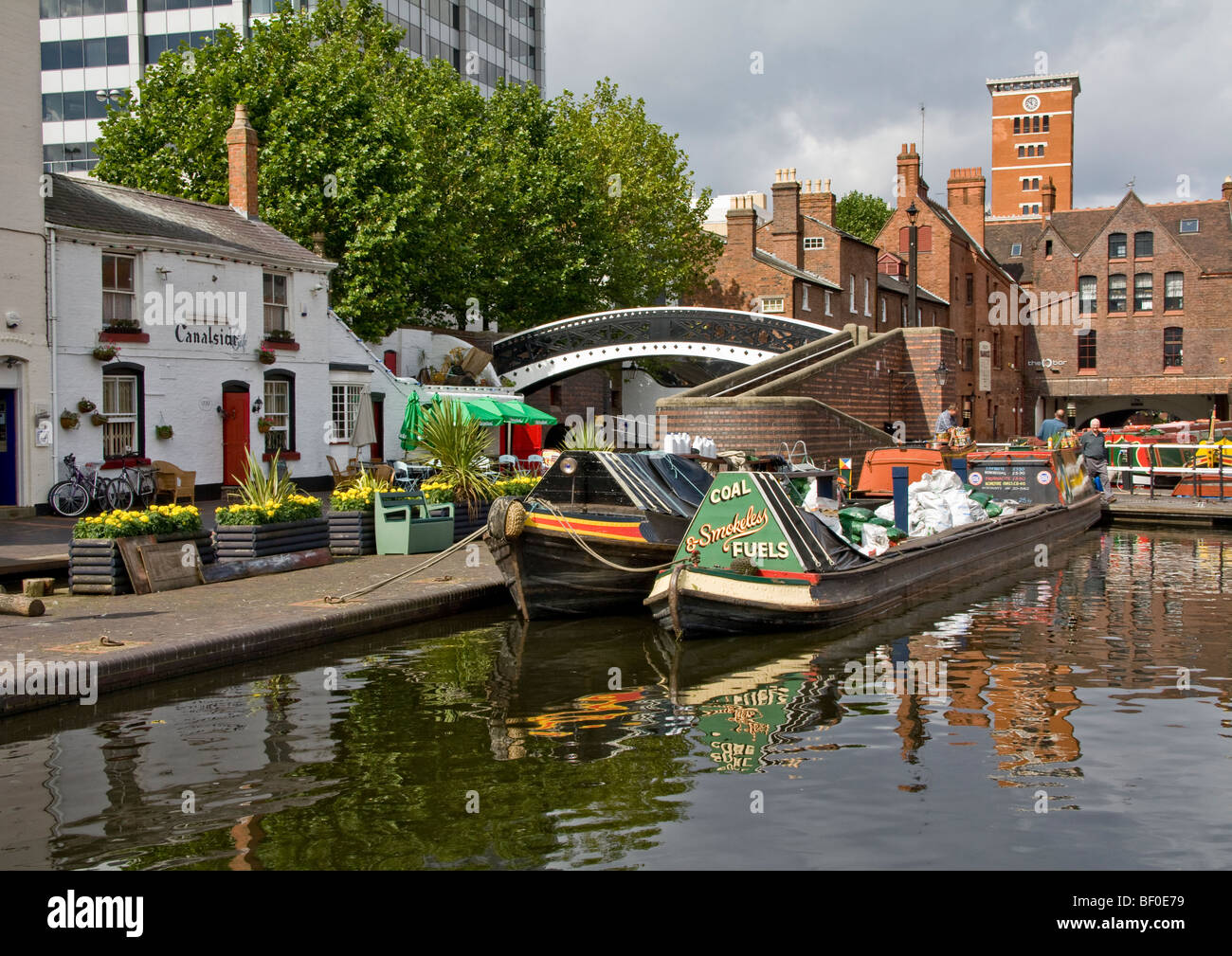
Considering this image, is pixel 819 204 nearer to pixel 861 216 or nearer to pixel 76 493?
pixel 861 216

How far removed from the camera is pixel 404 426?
85.5ft

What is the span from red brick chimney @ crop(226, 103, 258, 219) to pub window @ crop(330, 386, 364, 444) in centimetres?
467

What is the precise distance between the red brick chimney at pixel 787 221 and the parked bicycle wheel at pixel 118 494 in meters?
33.7

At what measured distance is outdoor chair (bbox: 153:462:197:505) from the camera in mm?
21188

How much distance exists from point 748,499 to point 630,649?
220cm

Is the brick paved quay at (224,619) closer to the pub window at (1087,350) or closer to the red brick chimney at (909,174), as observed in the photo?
the red brick chimney at (909,174)

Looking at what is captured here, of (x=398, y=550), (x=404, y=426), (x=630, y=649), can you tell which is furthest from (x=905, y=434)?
(x=630, y=649)

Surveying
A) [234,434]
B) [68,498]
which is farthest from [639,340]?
[68,498]

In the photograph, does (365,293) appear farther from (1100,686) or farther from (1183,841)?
(1183,841)

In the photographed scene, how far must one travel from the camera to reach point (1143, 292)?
58188 millimetres

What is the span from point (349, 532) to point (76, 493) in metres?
6.74

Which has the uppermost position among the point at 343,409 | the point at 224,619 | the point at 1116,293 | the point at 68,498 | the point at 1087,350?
the point at 1116,293

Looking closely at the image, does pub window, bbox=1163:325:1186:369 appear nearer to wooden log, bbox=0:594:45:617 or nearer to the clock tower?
the clock tower
